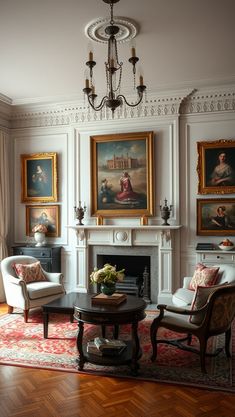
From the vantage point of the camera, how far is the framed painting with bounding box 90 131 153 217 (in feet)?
21.2

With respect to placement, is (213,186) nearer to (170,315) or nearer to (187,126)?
(187,126)

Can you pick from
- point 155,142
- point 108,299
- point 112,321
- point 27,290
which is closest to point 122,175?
point 155,142

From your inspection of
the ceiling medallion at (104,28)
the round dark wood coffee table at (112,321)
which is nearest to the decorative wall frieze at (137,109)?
the ceiling medallion at (104,28)

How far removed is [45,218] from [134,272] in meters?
1.99

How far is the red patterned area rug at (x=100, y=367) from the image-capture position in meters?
3.47

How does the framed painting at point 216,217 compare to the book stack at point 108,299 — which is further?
the framed painting at point 216,217

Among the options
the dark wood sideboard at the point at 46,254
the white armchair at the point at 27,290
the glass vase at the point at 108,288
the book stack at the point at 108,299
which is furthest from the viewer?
the dark wood sideboard at the point at 46,254

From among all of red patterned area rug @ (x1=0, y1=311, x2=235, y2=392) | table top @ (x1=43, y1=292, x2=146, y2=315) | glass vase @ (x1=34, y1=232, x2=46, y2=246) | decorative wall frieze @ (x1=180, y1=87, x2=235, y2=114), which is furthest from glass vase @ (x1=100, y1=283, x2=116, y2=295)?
decorative wall frieze @ (x1=180, y1=87, x2=235, y2=114)

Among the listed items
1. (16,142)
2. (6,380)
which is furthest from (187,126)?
(6,380)

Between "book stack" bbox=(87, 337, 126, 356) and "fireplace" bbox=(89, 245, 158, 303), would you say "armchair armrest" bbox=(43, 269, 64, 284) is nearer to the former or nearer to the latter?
"fireplace" bbox=(89, 245, 158, 303)

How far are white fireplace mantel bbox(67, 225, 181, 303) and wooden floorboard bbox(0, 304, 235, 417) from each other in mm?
2968

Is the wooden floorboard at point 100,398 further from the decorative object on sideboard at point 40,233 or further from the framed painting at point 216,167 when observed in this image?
the framed painting at point 216,167

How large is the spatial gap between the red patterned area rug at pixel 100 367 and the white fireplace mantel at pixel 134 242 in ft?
3.92

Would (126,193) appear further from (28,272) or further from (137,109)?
(28,272)
